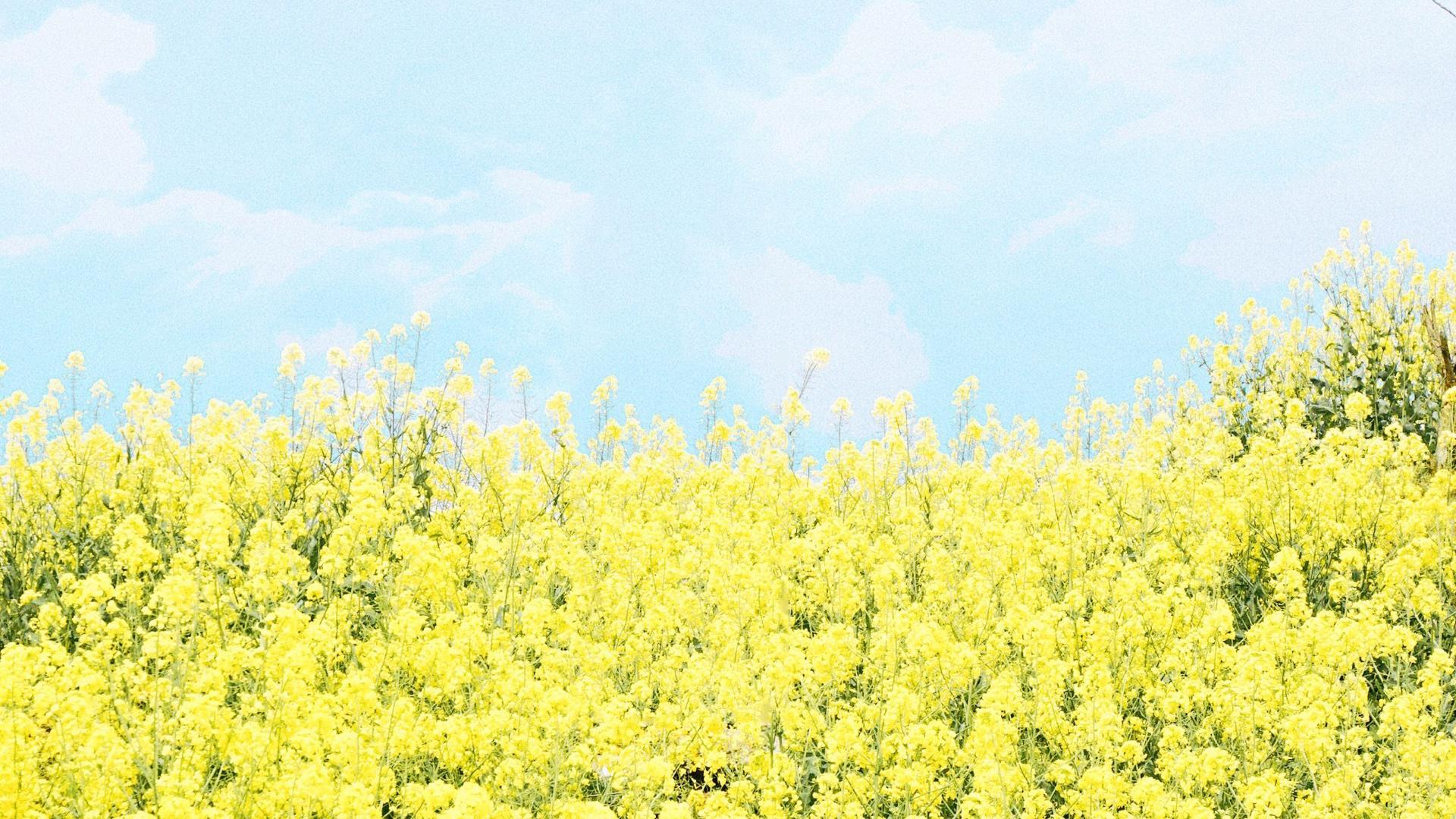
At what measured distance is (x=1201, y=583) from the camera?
6859 millimetres

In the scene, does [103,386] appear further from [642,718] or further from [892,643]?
[892,643]

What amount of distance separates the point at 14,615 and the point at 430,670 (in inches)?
121

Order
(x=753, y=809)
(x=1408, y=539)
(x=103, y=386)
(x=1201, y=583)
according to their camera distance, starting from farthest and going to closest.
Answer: (x=103, y=386) → (x=1408, y=539) → (x=1201, y=583) → (x=753, y=809)

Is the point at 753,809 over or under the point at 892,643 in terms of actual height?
under

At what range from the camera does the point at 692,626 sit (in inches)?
264

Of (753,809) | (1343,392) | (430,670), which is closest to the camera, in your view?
(753,809)

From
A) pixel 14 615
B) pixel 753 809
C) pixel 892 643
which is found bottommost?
pixel 753 809

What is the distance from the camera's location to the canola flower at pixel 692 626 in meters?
4.89

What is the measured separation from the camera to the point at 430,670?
5.70 metres

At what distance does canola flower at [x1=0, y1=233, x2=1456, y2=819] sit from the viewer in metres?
4.89

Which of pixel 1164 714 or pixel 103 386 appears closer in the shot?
pixel 1164 714

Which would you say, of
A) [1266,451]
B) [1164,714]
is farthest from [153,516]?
[1266,451]

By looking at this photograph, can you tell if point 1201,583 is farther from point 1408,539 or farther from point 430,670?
point 430,670

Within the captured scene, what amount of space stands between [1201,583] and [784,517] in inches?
108
